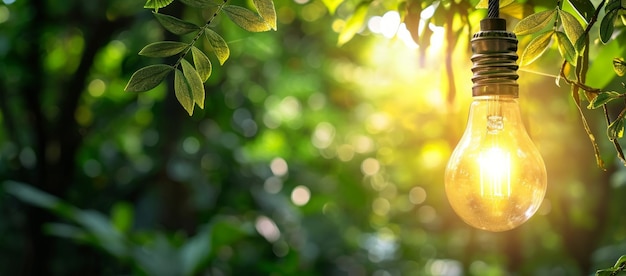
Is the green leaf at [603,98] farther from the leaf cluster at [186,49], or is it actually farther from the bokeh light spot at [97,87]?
the bokeh light spot at [97,87]

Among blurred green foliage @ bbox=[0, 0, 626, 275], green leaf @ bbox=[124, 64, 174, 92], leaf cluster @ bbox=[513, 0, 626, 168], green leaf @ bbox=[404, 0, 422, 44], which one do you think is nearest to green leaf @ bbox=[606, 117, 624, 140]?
leaf cluster @ bbox=[513, 0, 626, 168]

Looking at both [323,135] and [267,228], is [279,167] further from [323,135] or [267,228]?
[323,135]

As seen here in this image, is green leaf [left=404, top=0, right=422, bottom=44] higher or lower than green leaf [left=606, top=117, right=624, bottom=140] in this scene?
higher

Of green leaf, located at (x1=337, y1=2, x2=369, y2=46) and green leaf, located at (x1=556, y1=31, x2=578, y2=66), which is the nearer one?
green leaf, located at (x1=556, y1=31, x2=578, y2=66)

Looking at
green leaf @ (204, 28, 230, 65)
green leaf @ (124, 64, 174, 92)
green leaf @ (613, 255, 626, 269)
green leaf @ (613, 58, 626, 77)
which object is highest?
green leaf @ (613, 58, 626, 77)

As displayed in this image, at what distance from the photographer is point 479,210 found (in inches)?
24.8

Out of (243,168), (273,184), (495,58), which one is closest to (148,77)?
(495,58)

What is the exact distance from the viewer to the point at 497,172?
629mm

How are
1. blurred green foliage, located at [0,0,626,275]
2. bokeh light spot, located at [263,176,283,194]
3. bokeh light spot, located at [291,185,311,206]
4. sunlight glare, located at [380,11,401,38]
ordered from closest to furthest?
1. sunlight glare, located at [380,11,401,38]
2. blurred green foliage, located at [0,0,626,275]
3. bokeh light spot, located at [263,176,283,194]
4. bokeh light spot, located at [291,185,311,206]

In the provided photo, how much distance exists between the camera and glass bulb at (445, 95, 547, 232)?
2.04 ft

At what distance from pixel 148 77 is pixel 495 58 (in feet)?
0.89

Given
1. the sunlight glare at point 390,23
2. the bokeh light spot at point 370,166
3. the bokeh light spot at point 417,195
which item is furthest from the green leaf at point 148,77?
the bokeh light spot at point 370,166

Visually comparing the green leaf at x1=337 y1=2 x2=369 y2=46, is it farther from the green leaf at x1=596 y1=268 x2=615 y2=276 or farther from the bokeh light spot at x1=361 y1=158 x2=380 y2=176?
the bokeh light spot at x1=361 y1=158 x2=380 y2=176

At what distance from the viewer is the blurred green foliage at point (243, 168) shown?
93.6 inches
